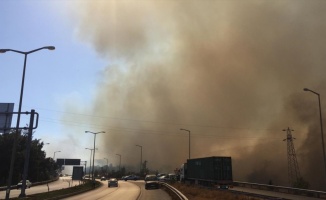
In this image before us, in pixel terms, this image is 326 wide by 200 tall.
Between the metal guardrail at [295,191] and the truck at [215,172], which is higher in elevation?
the truck at [215,172]

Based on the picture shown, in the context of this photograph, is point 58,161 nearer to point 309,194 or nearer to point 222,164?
point 222,164

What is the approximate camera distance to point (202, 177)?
53.2m

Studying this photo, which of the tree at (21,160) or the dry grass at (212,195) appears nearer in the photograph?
the dry grass at (212,195)

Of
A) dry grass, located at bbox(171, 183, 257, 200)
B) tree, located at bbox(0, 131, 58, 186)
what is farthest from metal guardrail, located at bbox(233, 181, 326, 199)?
tree, located at bbox(0, 131, 58, 186)

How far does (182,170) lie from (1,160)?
42345mm

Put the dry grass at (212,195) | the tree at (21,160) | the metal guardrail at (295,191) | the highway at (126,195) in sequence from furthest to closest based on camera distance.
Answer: the tree at (21,160)
the highway at (126,195)
the metal guardrail at (295,191)
the dry grass at (212,195)

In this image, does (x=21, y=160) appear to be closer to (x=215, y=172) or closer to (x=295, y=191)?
(x=215, y=172)

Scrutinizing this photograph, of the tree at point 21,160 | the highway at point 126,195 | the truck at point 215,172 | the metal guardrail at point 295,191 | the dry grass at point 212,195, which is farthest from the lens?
the tree at point 21,160

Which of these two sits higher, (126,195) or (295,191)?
(295,191)

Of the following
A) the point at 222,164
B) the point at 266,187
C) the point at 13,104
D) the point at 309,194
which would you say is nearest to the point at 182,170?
the point at 222,164

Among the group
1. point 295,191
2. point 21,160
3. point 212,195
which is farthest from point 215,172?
point 21,160

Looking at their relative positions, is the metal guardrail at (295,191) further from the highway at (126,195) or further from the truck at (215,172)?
the highway at (126,195)

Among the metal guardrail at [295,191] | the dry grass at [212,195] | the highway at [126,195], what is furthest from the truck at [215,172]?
the dry grass at [212,195]

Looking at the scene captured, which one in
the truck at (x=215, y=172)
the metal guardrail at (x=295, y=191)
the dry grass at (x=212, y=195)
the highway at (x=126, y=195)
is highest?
the truck at (x=215, y=172)
